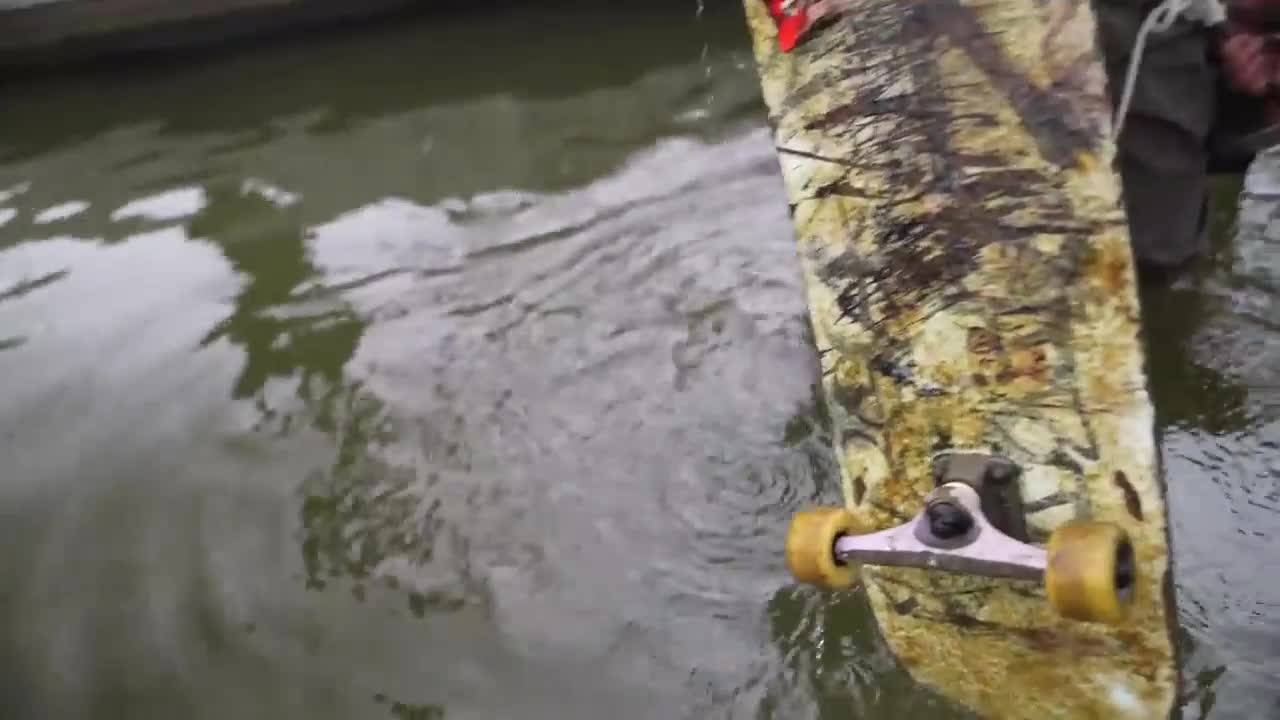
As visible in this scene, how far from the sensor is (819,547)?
1478mm

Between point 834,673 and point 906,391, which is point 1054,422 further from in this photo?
point 834,673

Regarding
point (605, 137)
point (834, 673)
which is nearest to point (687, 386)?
point (834, 673)

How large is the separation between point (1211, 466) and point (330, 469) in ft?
5.89

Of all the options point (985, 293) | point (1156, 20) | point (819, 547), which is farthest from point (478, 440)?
point (1156, 20)

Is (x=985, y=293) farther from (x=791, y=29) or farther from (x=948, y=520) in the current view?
(x=791, y=29)

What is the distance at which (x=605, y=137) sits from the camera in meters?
4.10

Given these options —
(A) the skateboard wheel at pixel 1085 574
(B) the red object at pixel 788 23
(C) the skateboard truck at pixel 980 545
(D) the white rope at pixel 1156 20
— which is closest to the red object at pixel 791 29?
(B) the red object at pixel 788 23

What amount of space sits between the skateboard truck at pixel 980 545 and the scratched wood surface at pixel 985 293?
0.16 feet

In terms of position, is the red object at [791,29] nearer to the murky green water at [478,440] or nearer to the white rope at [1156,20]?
the white rope at [1156,20]

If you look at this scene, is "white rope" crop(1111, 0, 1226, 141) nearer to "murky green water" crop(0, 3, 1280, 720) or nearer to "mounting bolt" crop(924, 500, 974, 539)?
"mounting bolt" crop(924, 500, 974, 539)

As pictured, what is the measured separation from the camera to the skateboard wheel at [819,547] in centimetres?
148

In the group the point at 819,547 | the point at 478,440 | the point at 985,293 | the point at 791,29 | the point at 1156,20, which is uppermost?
the point at 791,29

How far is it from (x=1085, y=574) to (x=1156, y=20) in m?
0.87

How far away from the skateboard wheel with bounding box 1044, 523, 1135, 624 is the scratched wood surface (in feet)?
0.58
